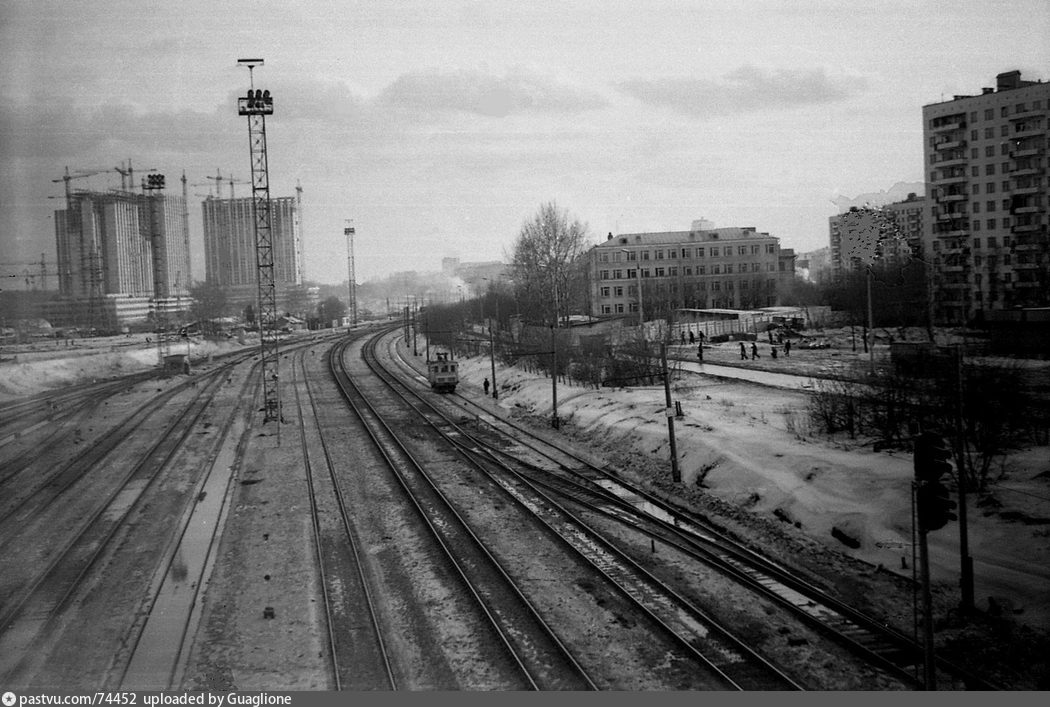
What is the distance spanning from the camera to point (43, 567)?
15.1m

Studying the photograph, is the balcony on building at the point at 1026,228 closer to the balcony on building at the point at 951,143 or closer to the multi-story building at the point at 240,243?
the balcony on building at the point at 951,143

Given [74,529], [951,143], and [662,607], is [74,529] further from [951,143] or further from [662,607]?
[951,143]

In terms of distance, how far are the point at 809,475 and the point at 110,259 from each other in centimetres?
9514

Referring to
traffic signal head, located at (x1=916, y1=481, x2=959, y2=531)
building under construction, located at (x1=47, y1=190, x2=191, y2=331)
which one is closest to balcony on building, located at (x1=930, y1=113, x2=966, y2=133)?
traffic signal head, located at (x1=916, y1=481, x2=959, y2=531)

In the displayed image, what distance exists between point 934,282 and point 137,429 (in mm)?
43946

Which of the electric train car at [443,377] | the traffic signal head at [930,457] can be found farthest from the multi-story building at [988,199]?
the traffic signal head at [930,457]

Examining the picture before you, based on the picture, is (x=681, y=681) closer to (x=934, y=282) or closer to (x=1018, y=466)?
(x=1018, y=466)

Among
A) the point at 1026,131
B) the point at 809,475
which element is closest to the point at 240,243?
the point at 1026,131

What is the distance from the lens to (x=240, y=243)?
509 feet

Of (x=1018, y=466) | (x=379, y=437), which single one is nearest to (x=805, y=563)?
(x=1018, y=466)

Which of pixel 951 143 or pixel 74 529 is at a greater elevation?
pixel 951 143

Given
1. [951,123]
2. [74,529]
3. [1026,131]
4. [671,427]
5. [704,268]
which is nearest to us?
[74,529]

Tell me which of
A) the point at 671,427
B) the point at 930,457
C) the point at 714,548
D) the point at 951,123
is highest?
the point at 951,123

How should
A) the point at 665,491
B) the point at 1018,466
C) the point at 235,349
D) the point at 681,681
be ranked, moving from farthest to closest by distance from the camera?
the point at 235,349 < the point at 665,491 < the point at 1018,466 < the point at 681,681
